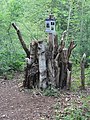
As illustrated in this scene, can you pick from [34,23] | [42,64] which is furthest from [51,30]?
[34,23]

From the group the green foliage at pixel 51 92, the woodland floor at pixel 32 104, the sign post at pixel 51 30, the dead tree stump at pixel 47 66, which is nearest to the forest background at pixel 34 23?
the dead tree stump at pixel 47 66

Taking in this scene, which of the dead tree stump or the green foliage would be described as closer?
the green foliage

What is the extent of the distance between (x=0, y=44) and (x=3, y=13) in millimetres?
1121

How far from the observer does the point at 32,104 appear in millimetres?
5816

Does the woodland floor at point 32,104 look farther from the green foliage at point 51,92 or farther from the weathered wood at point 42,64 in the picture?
the weathered wood at point 42,64

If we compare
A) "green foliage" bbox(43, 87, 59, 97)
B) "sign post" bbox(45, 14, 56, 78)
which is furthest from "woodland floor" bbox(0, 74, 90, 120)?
"sign post" bbox(45, 14, 56, 78)

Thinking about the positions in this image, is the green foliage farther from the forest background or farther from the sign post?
the forest background

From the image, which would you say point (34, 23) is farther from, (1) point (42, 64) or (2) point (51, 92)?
(2) point (51, 92)

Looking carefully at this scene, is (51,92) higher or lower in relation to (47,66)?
lower

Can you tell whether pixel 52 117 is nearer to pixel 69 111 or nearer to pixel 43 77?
pixel 69 111

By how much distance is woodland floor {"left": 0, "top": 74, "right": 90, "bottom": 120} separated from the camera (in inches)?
205

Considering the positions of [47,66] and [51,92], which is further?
[47,66]

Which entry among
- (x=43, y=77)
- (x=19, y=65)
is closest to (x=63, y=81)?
(x=43, y=77)

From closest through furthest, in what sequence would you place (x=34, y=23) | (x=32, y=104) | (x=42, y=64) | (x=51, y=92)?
(x=32, y=104) < (x=51, y=92) < (x=42, y=64) < (x=34, y=23)
